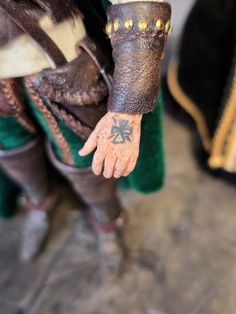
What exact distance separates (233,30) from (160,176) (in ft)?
1.60

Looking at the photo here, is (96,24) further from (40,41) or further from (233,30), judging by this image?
(233,30)

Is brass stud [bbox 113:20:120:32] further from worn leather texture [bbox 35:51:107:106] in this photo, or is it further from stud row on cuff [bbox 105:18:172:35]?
worn leather texture [bbox 35:51:107:106]

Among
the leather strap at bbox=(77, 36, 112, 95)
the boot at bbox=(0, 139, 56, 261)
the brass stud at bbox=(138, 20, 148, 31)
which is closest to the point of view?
the brass stud at bbox=(138, 20, 148, 31)

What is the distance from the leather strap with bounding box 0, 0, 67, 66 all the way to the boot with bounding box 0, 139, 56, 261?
32 cm

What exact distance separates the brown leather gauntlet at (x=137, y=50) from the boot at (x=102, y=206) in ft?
0.91

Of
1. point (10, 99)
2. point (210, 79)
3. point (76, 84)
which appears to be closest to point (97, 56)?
point (76, 84)

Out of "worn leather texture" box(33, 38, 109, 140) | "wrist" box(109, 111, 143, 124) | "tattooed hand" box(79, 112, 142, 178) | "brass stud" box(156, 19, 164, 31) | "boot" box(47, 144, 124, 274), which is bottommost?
"boot" box(47, 144, 124, 274)

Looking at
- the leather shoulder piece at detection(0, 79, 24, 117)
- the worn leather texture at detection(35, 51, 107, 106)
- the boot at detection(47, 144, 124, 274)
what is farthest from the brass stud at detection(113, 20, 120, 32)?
the boot at detection(47, 144, 124, 274)

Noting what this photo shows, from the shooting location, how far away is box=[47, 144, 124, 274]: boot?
37.0 inches

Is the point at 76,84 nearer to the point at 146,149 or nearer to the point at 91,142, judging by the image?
the point at 91,142

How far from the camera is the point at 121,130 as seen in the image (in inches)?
27.4

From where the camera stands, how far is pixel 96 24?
2.69 feet

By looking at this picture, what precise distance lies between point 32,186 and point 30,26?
53cm

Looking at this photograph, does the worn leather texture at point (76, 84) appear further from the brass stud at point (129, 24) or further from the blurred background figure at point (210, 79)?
the blurred background figure at point (210, 79)
